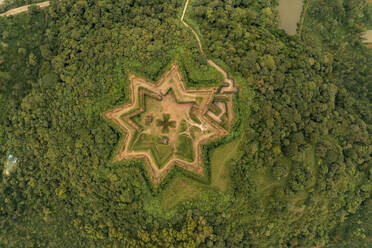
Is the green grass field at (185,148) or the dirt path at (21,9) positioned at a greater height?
the dirt path at (21,9)

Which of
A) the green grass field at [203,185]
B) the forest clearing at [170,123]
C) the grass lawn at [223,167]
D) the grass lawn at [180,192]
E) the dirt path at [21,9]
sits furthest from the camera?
the dirt path at [21,9]

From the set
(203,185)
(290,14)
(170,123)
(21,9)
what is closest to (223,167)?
(203,185)

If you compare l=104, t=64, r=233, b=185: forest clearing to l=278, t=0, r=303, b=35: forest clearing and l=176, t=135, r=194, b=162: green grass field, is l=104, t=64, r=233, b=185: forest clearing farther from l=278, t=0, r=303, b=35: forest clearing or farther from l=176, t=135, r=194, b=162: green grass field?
l=278, t=0, r=303, b=35: forest clearing

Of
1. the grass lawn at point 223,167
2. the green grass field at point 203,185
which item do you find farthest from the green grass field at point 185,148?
the grass lawn at point 223,167

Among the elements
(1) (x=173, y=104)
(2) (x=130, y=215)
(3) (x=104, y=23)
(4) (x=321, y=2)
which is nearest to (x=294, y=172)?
(1) (x=173, y=104)

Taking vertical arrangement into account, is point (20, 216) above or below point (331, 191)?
below

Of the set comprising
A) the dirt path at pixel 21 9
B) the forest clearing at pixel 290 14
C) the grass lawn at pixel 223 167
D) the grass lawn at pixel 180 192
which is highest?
the forest clearing at pixel 290 14

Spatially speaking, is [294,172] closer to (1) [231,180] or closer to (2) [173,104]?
(1) [231,180]

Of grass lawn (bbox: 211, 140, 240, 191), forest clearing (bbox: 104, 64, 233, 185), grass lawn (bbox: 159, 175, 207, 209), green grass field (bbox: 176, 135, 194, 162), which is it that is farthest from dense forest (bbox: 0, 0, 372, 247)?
green grass field (bbox: 176, 135, 194, 162)

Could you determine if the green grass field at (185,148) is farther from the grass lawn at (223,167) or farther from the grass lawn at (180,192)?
the grass lawn at (223,167)
